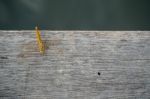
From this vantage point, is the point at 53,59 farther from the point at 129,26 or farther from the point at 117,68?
the point at 129,26

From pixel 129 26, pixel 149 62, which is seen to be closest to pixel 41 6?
pixel 129 26

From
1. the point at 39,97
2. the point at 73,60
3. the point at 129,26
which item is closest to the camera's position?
the point at 39,97

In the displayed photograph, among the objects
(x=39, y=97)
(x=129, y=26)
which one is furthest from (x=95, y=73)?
(x=129, y=26)

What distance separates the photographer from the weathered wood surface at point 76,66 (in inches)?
412

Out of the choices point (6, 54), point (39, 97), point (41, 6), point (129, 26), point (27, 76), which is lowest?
point (39, 97)

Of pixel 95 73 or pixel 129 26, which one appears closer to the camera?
pixel 95 73

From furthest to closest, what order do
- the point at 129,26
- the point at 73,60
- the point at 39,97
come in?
the point at 129,26
the point at 73,60
the point at 39,97

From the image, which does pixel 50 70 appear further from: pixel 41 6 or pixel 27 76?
pixel 41 6

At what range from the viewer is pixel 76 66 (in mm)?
10891

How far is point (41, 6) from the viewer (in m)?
15.1

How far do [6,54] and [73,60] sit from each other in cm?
247

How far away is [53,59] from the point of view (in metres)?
11.0

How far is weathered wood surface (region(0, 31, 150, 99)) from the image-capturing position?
10.5 meters

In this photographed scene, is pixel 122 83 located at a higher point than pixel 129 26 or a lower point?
Answer: lower
